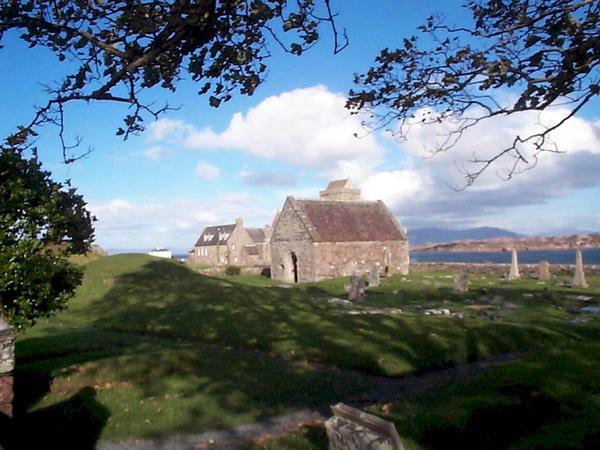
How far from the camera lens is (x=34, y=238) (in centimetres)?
1164

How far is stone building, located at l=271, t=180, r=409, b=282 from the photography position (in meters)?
44.2

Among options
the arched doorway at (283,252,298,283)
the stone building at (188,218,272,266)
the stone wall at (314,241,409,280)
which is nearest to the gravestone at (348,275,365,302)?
the stone wall at (314,241,409,280)

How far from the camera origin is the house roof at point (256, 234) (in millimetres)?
104500

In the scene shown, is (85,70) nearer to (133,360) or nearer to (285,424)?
(285,424)

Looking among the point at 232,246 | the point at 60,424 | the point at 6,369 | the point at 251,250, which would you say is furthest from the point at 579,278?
the point at 232,246

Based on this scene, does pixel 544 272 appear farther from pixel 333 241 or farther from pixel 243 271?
pixel 243 271

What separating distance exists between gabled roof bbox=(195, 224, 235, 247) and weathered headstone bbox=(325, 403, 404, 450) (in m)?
92.5

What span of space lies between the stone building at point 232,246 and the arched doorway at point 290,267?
Result: 3915 cm

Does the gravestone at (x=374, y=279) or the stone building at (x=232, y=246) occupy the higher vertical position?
the stone building at (x=232, y=246)

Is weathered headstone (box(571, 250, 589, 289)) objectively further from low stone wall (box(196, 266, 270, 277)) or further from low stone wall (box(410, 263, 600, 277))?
low stone wall (box(196, 266, 270, 277))

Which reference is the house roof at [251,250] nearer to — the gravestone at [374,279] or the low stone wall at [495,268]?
the low stone wall at [495,268]

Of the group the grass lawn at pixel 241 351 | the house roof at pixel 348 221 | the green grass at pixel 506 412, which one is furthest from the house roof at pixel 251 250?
the green grass at pixel 506 412

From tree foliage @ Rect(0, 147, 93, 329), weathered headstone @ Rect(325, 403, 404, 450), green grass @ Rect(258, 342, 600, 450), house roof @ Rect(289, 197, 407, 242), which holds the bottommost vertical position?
green grass @ Rect(258, 342, 600, 450)

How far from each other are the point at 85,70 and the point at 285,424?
7485mm
